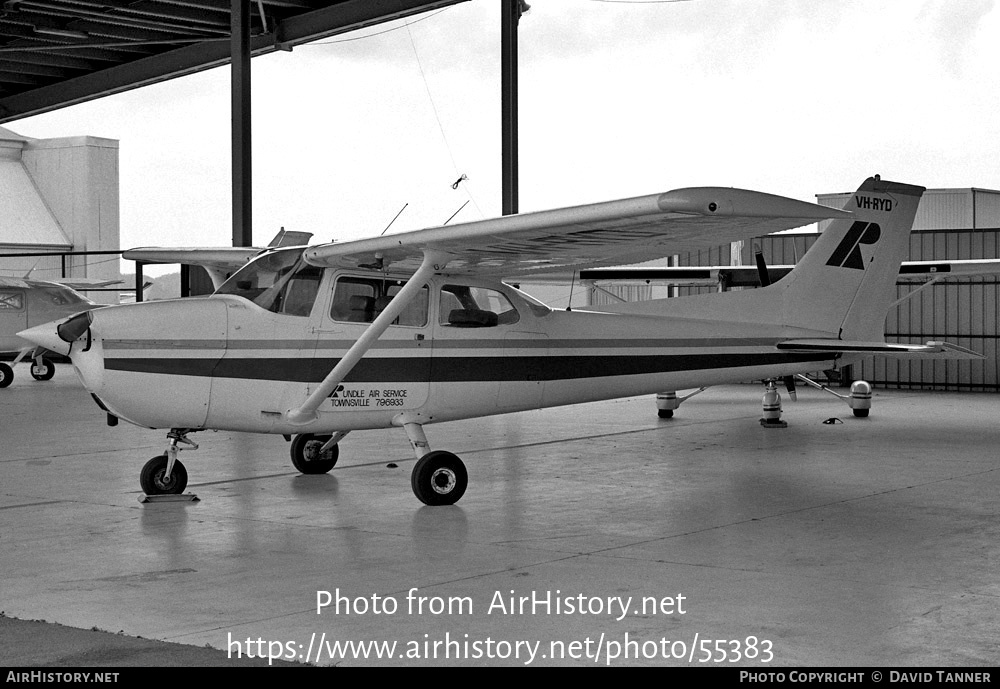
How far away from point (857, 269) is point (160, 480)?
264 inches

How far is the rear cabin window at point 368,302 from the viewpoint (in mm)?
8250

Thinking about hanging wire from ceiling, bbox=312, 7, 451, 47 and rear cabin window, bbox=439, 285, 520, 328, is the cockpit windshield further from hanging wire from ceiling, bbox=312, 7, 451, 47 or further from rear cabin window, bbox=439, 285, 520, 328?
hanging wire from ceiling, bbox=312, 7, 451, 47

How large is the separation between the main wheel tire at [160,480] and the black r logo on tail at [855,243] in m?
6.35

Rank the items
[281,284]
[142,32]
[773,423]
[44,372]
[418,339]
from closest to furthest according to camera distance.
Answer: [281,284], [418,339], [773,423], [142,32], [44,372]

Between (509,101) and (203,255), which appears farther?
(509,101)

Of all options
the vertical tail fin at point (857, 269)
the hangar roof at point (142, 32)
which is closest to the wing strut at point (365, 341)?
the vertical tail fin at point (857, 269)

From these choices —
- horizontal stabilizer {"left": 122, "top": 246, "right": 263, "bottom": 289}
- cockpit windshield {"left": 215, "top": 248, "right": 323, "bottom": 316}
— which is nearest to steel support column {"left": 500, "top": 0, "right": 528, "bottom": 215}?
horizontal stabilizer {"left": 122, "top": 246, "right": 263, "bottom": 289}

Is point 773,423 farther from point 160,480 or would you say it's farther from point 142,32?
point 142,32

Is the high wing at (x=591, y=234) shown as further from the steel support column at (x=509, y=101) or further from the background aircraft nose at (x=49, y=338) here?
the steel support column at (x=509, y=101)

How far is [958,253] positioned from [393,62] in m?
11.3

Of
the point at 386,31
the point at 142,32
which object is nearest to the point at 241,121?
the point at 386,31

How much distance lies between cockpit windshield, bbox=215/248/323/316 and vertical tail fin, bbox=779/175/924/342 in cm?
463

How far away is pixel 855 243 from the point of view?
10844 mm

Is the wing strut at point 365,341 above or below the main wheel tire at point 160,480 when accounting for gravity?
above
